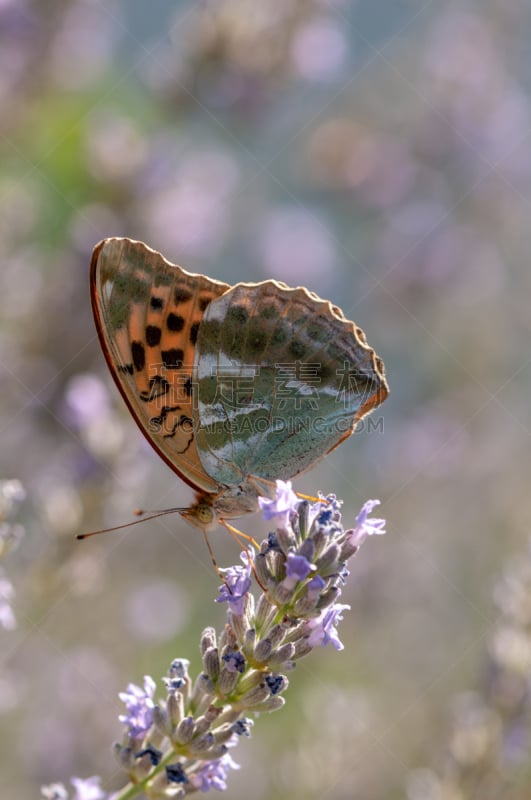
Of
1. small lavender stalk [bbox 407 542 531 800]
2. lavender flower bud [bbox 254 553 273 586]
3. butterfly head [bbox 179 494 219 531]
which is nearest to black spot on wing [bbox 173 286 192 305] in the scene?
butterfly head [bbox 179 494 219 531]

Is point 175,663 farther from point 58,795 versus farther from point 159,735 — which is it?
point 58,795

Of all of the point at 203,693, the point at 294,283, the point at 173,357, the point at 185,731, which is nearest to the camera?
the point at 185,731

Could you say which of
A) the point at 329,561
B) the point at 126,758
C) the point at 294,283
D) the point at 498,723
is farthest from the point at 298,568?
the point at 294,283

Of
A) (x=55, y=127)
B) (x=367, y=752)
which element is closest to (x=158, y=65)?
(x=55, y=127)

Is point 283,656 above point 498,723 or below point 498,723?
below

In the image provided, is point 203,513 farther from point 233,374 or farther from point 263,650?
point 263,650

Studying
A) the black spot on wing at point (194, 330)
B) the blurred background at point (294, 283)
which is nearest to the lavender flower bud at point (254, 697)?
the black spot on wing at point (194, 330)

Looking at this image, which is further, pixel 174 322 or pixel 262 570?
pixel 174 322

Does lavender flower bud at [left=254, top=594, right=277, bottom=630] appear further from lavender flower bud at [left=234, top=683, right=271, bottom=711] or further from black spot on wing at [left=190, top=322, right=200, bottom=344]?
black spot on wing at [left=190, top=322, right=200, bottom=344]
